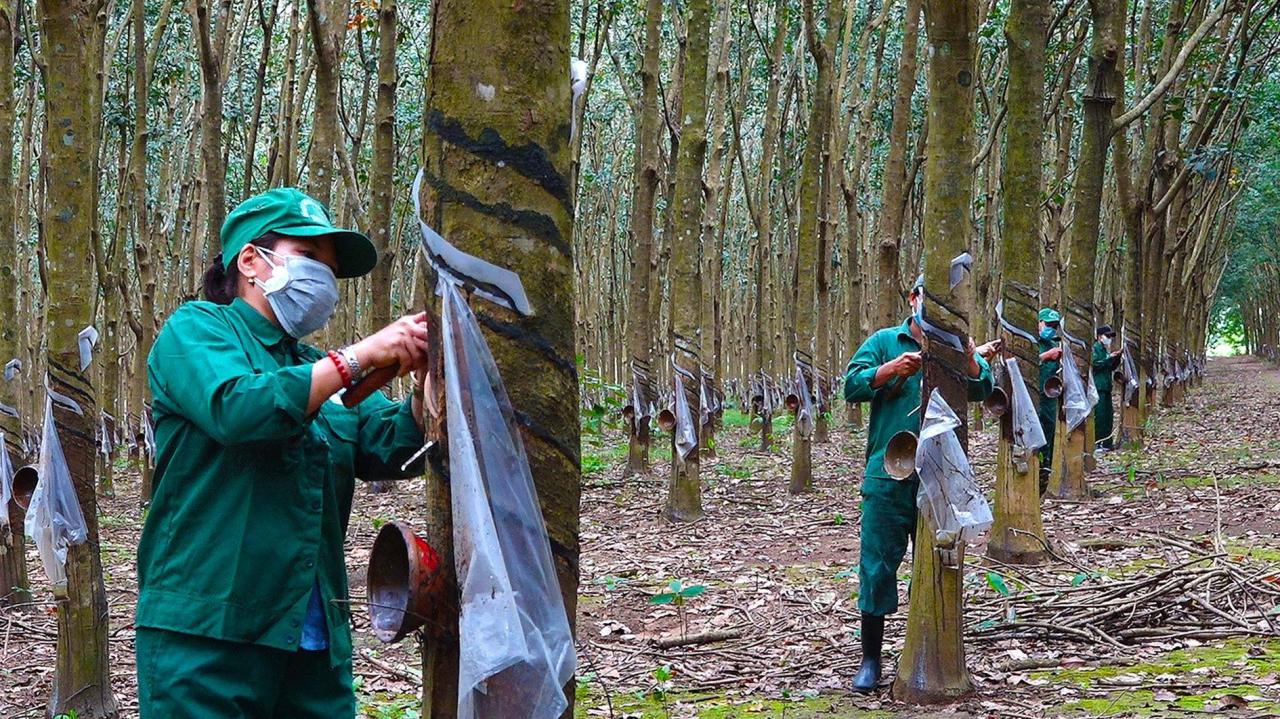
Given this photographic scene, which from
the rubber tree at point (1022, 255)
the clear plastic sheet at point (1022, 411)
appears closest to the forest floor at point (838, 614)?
the rubber tree at point (1022, 255)

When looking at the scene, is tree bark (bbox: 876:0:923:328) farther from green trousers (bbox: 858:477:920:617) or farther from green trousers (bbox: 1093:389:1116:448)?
green trousers (bbox: 858:477:920:617)

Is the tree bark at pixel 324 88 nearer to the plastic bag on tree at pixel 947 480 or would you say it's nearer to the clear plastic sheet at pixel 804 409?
the clear plastic sheet at pixel 804 409

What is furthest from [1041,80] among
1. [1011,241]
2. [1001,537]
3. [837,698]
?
[837,698]

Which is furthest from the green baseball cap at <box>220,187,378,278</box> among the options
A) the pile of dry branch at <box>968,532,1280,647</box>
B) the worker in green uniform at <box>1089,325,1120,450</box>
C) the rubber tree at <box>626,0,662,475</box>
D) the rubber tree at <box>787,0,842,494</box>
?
the worker in green uniform at <box>1089,325,1120,450</box>

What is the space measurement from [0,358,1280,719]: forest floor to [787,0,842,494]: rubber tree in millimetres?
481

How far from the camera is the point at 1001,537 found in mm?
7289

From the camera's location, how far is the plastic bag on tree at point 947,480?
446cm

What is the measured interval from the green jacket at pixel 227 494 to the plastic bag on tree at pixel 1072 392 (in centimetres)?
757

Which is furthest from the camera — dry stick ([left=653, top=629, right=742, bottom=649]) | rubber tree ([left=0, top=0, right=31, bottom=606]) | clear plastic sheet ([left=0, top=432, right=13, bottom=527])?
rubber tree ([left=0, top=0, right=31, bottom=606])

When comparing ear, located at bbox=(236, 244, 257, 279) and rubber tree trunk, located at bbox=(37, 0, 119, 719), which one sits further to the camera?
rubber tree trunk, located at bbox=(37, 0, 119, 719)

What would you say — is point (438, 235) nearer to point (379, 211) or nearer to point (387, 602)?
point (387, 602)

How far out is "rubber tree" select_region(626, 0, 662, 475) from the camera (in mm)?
11677

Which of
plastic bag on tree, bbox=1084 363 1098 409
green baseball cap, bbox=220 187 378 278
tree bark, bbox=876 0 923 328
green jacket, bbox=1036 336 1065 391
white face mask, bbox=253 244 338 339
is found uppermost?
tree bark, bbox=876 0 923 328

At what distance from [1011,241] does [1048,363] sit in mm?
3675
